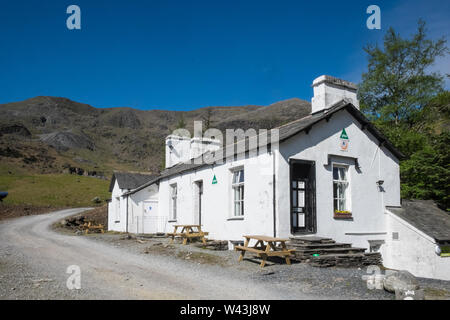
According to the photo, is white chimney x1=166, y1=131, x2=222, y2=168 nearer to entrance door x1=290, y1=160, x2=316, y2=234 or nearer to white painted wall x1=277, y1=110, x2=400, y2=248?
white painted wall x1=277, y1=110, x2=400, y2=248

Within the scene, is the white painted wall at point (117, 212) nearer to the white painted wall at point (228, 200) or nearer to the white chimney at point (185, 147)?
the white chimney at point (185, 147)

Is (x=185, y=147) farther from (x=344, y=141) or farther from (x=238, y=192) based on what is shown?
(x=344, y=141)

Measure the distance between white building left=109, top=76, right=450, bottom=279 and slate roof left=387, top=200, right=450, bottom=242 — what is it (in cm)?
17

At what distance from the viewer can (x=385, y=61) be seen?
97.5 feet

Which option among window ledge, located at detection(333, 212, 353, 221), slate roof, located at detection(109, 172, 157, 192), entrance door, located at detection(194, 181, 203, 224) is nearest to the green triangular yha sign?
window ledge, located at detection(333, 212, 353, 221)

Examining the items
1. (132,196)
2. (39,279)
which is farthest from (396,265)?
(132,196)

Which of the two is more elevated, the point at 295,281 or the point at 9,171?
the point at 9,171

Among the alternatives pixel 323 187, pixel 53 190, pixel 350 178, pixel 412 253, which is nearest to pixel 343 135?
pixel 350 178

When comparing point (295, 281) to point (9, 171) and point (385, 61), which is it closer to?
point (385, 61)

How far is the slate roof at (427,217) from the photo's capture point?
44.7 feet

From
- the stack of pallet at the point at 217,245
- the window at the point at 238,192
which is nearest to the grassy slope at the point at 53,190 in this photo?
the stack of pallet at the point at 217,245

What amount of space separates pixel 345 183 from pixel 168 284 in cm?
891

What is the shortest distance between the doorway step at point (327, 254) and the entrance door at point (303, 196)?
0.71 meters

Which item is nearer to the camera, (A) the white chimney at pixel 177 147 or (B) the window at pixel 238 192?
(B) the window at pixel 238 192
